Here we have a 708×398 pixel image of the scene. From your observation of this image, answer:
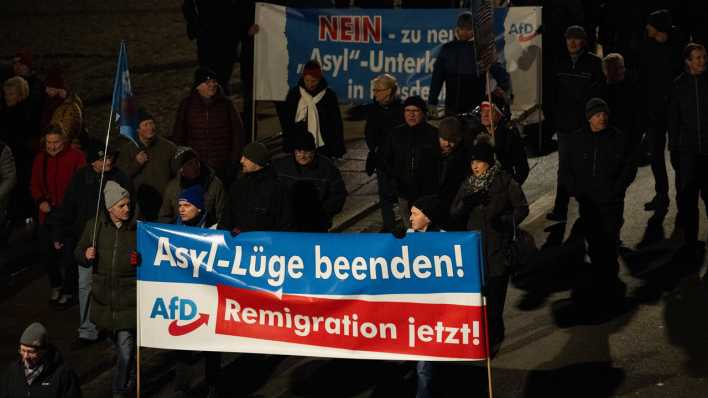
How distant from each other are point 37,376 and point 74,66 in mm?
12664

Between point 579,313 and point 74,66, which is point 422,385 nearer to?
point 579,313

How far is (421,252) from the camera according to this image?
34.6 feet

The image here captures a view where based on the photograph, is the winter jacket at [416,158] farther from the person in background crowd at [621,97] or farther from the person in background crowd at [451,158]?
the person in background crowd at [621,97]

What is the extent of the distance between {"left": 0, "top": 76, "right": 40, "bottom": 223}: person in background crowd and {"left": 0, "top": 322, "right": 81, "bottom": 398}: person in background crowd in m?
6.34

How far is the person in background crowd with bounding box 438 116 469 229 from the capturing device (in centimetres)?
1310

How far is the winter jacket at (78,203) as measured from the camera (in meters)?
12.9

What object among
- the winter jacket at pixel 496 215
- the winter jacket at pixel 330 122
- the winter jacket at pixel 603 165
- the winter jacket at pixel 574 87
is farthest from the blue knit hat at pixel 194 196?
the winter jacket at pixel 574 87

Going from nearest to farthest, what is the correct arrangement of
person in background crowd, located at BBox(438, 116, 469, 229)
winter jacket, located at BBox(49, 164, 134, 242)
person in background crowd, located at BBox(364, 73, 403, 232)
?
winter jacket, located at BBox(49, 164, 134, 242) < person in background crowd, located at BBox(438, 116, 469, 229) < person in background crowd, located at BBox(364, 73, 403, 232)

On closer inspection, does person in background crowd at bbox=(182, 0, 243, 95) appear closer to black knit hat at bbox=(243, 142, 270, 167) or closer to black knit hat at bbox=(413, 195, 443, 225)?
black knit hat at bbox=(243, 142, 270, 167)

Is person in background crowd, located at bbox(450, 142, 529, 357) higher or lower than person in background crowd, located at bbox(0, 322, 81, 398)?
higher

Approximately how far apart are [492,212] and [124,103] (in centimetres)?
294

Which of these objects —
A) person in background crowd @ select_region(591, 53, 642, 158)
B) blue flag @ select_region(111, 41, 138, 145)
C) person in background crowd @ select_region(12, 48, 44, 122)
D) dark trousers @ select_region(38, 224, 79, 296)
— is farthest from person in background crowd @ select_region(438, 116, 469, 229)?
person in background crowd @ select_region(12, 48, 44, 122)

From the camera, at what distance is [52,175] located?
13844 mm

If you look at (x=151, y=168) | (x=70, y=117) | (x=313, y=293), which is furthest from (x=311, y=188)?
(x=70, y=117)
